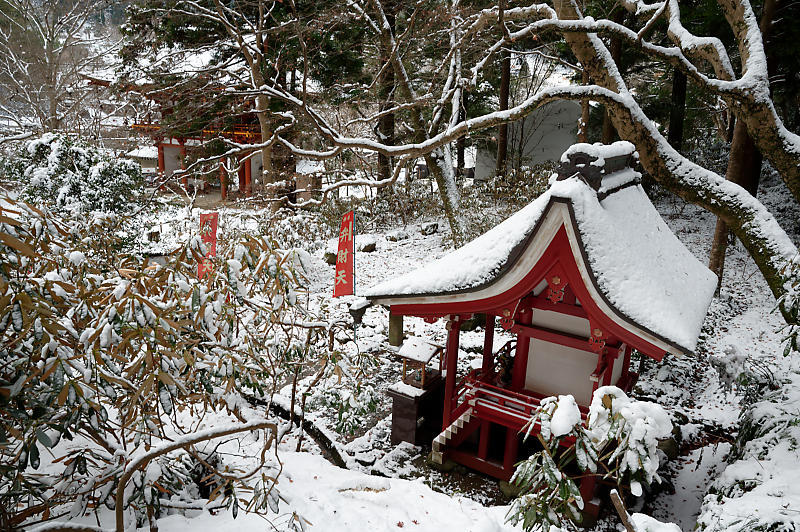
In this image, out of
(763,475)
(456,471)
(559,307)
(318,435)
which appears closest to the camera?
(763,475)

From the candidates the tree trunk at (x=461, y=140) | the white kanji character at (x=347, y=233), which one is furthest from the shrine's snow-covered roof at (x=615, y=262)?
the tree trunk at (x=461, y=140)

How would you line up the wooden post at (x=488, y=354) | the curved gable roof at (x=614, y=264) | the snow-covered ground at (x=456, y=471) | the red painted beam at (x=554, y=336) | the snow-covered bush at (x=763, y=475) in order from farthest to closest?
the wooden post at (x=488, y=354) < the red painted beam at (x=554, y=336) < the curved gable roof at (x=614, y=264) < the snow-covered ground at (x=456, y=471) < the snow-covered bush at (x=763, y=475)

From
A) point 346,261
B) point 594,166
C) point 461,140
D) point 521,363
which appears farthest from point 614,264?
point 461,140

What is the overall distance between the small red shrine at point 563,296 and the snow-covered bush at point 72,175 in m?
8.21

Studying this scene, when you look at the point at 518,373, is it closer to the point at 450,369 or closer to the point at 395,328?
the point at 450,369

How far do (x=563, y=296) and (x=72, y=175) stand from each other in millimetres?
10782

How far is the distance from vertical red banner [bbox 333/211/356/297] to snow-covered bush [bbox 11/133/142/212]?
5465 millimetres

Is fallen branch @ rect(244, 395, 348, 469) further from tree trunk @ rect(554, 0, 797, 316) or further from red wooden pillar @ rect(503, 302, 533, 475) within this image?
tree trunk @ rect(554, 0, 797, 316)

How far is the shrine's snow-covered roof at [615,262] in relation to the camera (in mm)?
5043

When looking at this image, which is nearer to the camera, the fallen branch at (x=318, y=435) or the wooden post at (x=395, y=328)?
the wooden post at (x=395, y=328)

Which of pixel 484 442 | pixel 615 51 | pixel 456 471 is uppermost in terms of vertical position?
pixel 615 51

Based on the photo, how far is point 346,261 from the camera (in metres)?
10.6

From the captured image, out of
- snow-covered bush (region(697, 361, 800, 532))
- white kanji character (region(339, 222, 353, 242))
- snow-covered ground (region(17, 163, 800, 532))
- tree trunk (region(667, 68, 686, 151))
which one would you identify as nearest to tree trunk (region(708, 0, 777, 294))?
snow-covered ground (region(17, 163, 800, 532))

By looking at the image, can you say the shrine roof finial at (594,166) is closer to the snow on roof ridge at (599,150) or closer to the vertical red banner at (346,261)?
the snow on roof ridge at (599,150)
